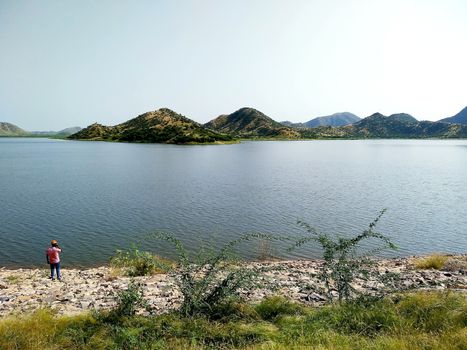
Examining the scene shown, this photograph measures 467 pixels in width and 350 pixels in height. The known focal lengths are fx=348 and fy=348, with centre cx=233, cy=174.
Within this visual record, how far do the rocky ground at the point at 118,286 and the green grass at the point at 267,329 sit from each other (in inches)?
89.0

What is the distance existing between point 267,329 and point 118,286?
1108cm

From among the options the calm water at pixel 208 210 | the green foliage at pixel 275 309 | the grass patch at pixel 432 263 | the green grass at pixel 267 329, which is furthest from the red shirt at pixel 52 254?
the grass patch at pixel 432 263

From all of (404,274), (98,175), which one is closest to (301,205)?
(404,274)

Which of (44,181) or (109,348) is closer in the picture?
(109,348)

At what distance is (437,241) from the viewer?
3506 centimetres

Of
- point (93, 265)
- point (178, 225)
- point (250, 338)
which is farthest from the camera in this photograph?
point (178, 225)

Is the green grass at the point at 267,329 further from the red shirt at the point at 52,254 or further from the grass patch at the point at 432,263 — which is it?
the grass patch at the point at 432,263

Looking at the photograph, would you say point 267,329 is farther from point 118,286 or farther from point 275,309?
point 118,286

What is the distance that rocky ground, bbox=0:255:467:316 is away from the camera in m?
16.0

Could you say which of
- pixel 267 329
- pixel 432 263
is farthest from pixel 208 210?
pixel 267 329

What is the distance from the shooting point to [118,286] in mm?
19297

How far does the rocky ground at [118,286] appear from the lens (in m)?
16.0

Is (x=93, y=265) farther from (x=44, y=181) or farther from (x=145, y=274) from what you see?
(x=44, y=181)

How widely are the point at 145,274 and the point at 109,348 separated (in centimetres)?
1344
